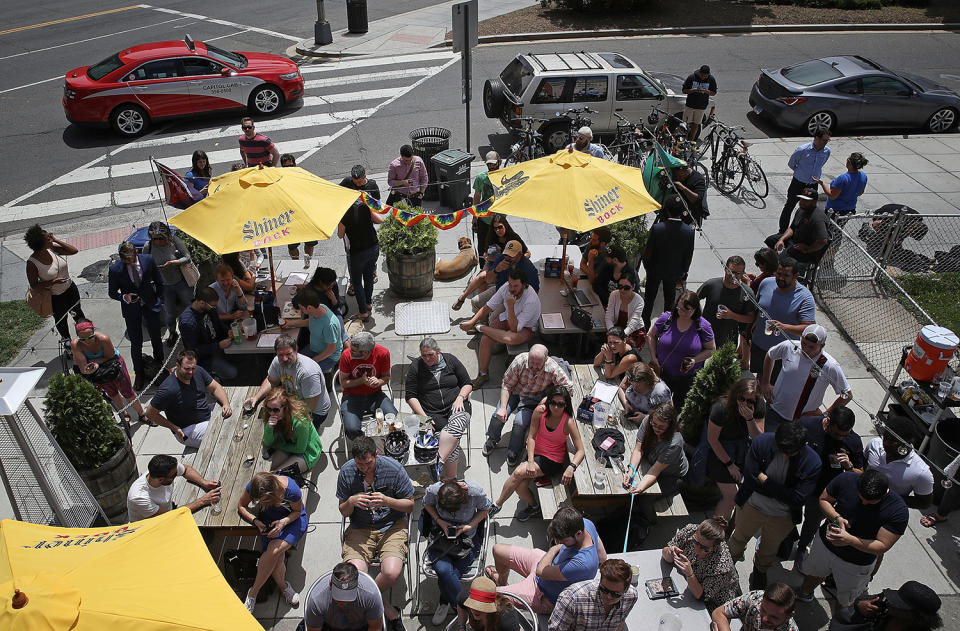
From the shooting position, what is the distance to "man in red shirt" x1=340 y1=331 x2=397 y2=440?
25.2 ft

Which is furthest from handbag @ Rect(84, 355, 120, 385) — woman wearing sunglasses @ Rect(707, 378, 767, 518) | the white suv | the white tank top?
the white suv

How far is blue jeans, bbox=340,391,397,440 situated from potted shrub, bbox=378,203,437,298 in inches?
110

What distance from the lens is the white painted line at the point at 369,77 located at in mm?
19516

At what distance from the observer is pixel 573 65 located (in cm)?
1511

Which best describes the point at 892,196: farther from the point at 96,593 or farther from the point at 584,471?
the point at 96,593

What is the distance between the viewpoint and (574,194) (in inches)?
336

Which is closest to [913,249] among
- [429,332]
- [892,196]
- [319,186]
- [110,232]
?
[892,196]

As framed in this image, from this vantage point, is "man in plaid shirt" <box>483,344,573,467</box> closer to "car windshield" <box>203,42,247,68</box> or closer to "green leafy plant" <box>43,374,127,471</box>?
"green leafy plant" <box>43,374,127,471</box>

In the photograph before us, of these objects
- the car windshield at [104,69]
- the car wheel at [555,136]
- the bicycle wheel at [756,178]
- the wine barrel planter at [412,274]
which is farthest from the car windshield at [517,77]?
the car windshield at [104,69]

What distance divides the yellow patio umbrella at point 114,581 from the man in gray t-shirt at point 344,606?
1002 mm

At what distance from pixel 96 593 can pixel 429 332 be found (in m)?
5.35

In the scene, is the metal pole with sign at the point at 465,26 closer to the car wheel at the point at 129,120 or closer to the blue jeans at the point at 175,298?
the blue jeans at the point at 175,298

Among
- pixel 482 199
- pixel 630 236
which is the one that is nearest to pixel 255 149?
pixel 482 199

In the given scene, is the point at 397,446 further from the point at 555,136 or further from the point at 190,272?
the point at 555,136
